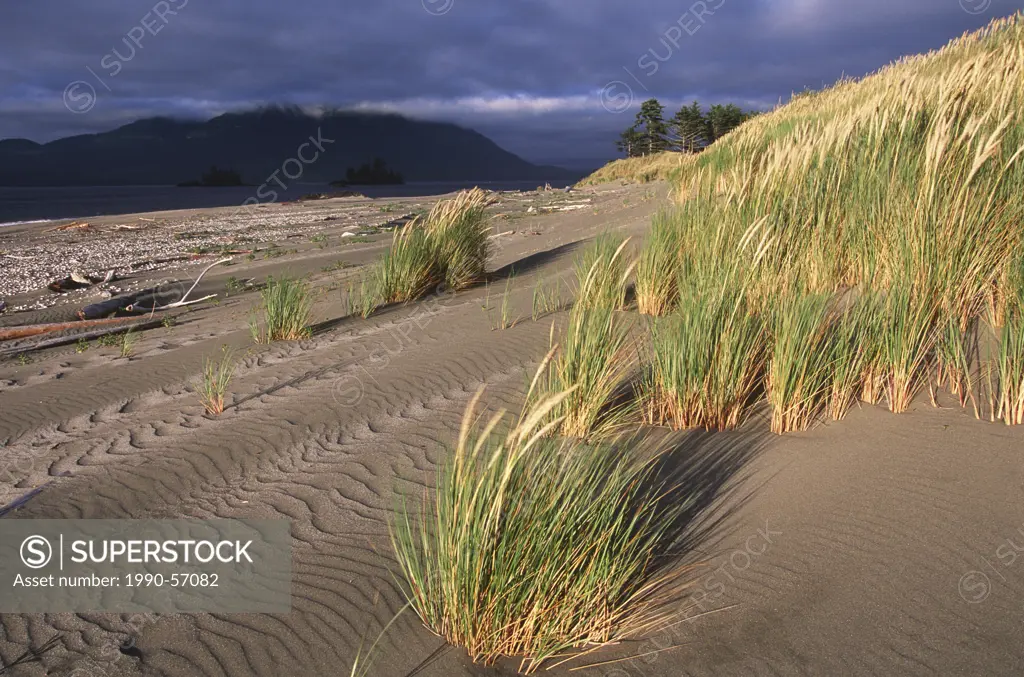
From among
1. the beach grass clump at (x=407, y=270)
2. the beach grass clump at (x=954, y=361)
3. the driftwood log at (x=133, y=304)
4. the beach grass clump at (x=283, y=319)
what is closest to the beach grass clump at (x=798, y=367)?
the beach grass clump at (x=954, y=361)

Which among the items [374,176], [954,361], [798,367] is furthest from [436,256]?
[374,176]

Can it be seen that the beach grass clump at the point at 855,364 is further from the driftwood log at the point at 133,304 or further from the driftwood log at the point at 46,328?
the driftwood log at the point at 133,304

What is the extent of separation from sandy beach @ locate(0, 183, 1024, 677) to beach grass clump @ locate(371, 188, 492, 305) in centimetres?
181

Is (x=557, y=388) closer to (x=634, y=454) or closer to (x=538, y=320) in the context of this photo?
(x=634, y=454)

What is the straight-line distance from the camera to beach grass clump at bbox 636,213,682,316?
21.6ft

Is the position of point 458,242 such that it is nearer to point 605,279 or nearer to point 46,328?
point 605,279

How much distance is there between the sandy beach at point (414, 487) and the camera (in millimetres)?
2580

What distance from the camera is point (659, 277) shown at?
6.68 metres

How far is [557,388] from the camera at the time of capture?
4.25 metres

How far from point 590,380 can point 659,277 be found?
2666mm

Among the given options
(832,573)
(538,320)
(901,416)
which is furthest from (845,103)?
(832,573)

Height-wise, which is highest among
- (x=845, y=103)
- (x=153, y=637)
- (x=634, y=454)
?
(x=845, y=103)

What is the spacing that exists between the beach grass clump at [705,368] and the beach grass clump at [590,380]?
8.6 inches

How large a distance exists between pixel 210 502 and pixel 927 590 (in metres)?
3.32
